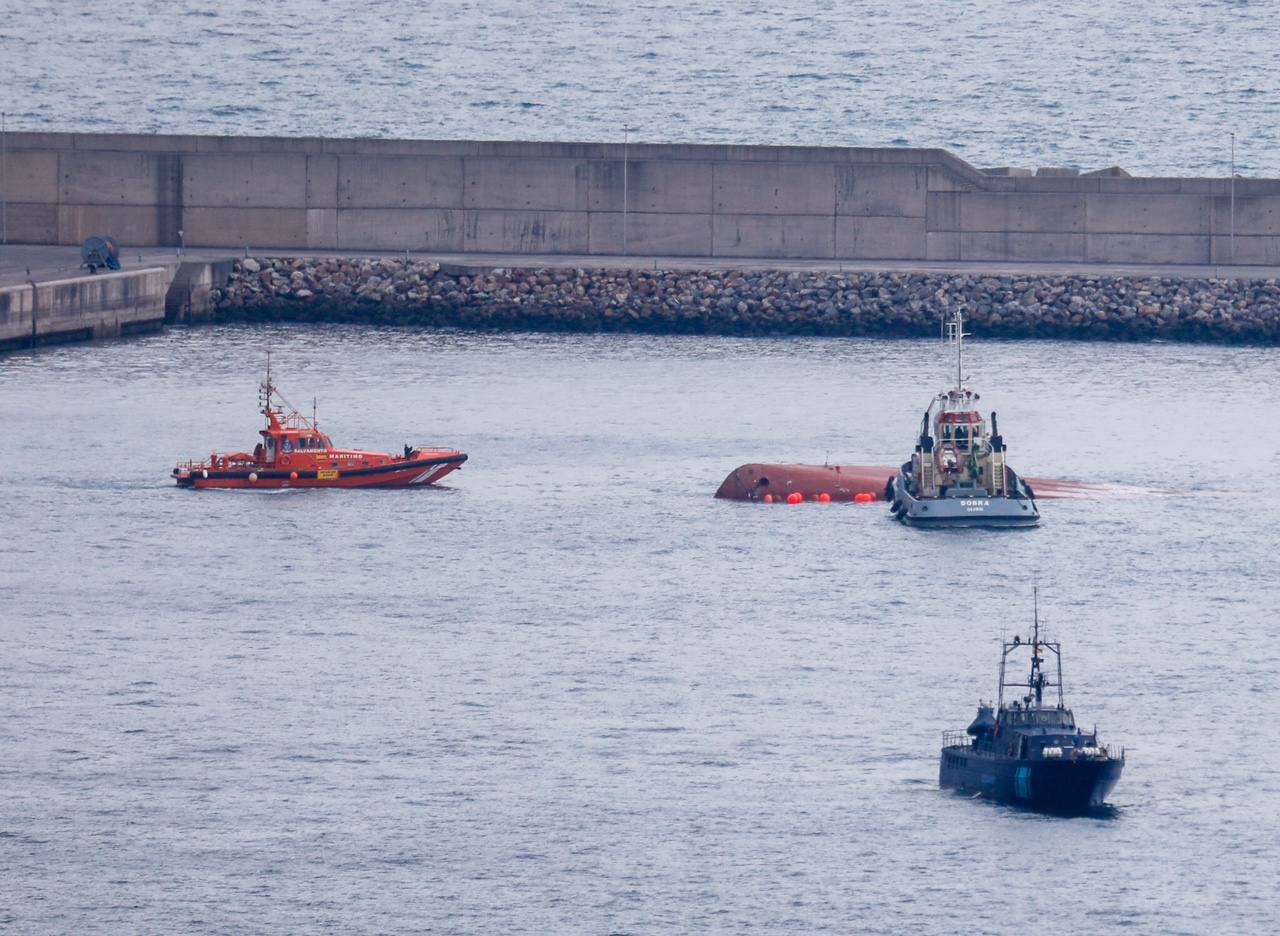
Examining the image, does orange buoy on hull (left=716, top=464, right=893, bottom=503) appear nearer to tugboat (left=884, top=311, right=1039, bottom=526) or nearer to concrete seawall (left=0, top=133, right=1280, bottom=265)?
tugboat (left=884, top=311, right=1039, bottom=526)

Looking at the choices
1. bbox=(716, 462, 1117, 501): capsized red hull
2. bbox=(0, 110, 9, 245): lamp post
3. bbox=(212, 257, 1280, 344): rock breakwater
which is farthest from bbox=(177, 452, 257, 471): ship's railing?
bbox=(0, 110, 9, 245): lamp post

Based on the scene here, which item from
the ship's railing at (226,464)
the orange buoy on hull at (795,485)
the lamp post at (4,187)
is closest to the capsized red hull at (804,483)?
the orange buoy on hull at (795,485)

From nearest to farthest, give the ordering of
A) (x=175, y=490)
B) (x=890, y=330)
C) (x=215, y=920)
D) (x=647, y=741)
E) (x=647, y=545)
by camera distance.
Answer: (x=215, y=920)
(x=647, y=741)
(x=647, y=545)
(x=175, y=490)
(x=890, y=330)

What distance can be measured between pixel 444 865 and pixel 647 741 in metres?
8.15

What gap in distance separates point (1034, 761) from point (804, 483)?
34045 mm

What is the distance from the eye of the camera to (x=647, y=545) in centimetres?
8581

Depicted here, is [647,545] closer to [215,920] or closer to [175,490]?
[175,490]

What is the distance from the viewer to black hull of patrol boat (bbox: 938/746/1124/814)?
199ft

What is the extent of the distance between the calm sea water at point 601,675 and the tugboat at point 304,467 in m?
0.90

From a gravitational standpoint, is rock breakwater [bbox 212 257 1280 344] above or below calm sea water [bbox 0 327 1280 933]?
above

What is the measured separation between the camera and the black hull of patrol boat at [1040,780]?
60.6 metres

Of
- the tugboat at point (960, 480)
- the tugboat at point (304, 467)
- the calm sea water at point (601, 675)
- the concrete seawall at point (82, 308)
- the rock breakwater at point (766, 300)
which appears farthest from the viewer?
the rock breakwater at point (766, 300)

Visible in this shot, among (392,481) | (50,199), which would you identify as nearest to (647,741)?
(392,481)

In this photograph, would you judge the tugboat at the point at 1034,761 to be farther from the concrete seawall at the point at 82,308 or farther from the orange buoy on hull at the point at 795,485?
the concrete seawall at the point at 82,308
